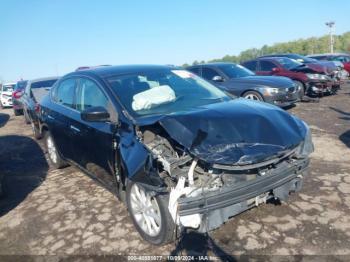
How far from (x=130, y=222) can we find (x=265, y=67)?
430 inches

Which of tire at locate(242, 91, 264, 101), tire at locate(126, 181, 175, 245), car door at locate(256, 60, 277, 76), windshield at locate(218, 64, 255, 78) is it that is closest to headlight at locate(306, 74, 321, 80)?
car door at locate(256, 60, 277, 76)

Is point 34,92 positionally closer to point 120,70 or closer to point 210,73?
point 210,73

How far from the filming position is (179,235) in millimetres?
3312

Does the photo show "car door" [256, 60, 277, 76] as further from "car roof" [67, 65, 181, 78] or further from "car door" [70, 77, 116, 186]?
"car door" [70, 77, 116, 186]

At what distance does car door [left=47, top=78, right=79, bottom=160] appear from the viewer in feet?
16.2

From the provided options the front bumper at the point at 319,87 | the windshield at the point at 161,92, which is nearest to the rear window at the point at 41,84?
the windshield at the point at 161,92

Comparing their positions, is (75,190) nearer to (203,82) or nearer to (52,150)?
(52,150)

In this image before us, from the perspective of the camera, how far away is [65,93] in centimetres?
534

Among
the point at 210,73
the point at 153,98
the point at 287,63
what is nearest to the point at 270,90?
the point at 210,73

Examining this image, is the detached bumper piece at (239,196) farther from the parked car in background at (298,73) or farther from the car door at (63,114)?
the parked car in background at (298,73)

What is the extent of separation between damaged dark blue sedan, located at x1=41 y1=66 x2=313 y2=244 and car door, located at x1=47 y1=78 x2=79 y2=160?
506mm

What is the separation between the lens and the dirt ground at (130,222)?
3.37m

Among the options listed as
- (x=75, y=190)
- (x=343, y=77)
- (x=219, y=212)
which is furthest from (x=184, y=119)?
(x=343, y=77)

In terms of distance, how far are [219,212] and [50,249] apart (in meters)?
1.86
